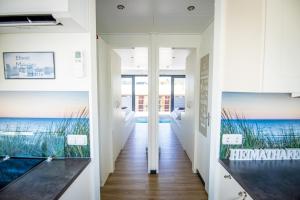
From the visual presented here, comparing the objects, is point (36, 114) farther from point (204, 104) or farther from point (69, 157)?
point (204, 104)

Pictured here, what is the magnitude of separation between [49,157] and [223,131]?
1526mm

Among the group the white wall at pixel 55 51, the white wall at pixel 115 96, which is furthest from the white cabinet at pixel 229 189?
the white wall at pixel 115 96

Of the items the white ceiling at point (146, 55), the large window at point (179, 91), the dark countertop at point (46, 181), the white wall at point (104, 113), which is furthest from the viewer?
the large window at point (179, 91)

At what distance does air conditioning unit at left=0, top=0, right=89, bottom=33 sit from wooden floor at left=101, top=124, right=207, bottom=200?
2.25 meters

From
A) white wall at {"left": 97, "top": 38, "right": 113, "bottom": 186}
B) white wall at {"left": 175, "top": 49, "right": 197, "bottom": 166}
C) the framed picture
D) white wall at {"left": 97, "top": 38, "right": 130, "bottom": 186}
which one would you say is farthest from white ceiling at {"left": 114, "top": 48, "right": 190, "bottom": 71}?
the framed picture

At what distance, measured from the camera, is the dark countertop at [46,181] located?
3.15 feet

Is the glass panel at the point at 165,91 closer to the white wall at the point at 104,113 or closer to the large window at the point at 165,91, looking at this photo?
the large window at the point at 165,91

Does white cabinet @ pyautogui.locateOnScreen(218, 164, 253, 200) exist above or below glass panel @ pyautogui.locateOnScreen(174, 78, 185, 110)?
below

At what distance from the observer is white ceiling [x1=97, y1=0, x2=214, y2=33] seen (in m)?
1.87

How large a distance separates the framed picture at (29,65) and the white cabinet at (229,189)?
62.6 inches

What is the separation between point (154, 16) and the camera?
7.22ft

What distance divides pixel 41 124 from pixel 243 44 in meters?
Result: 1.77

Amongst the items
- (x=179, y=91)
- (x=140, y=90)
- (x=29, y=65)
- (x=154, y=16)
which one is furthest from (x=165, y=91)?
(x=29, y=65)

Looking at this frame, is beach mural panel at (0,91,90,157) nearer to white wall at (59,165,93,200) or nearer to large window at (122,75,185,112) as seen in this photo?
white wall at (59,165,93,200)
